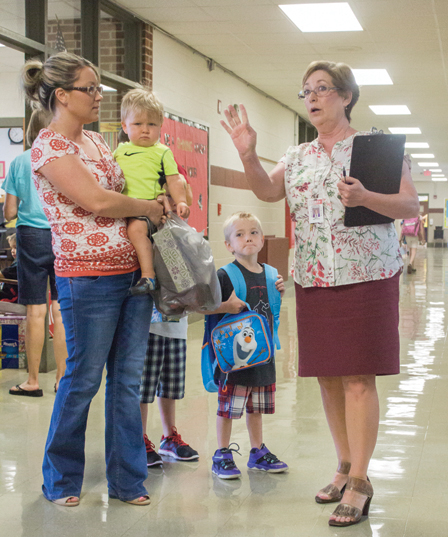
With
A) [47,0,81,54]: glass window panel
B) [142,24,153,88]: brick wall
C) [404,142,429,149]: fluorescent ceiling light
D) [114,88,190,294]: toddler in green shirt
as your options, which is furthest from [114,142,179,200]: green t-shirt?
[404,142,429,149]: fluorescent ceiling light

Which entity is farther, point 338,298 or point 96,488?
point 96,488

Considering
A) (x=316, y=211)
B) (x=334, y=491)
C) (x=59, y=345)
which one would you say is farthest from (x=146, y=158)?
(x=59, y=345)

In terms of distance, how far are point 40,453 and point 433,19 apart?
219 inches

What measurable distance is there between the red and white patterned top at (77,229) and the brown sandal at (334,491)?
1.16 meters

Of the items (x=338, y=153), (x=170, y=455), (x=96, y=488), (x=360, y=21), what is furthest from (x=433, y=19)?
(x=96, y=488)

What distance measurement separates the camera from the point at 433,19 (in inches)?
262

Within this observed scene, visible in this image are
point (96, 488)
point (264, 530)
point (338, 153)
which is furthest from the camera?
point (96, 488)

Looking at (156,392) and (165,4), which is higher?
(165,4)

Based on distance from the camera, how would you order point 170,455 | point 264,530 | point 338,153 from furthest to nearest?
point 170,455
point 338,153
point 264,530

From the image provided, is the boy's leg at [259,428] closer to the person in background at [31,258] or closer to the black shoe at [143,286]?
the black shoe at [143,286]

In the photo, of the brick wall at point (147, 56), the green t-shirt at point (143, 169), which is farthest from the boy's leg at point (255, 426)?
the brick wall at point (147, 56)

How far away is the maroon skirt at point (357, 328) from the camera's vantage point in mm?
2520

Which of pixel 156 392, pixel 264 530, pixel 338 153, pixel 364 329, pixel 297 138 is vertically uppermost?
pixel 297 138

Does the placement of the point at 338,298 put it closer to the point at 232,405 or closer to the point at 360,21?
the point at 232,405
